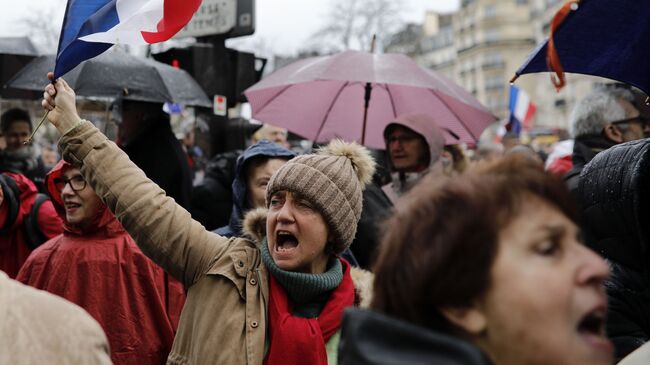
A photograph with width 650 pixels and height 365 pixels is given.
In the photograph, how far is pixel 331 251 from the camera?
11.5 ft

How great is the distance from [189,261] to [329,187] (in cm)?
69

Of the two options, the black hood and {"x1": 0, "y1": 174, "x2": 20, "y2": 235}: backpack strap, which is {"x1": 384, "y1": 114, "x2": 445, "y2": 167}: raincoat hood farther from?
the black hood

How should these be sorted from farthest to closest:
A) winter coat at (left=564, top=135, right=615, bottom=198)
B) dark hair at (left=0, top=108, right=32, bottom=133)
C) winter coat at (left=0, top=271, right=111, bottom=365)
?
1. dark hair at (left=0, top=108, right=32, bottom=133)
2. winter coat at (left=564, top=135, right=615, bottom=198)
3. winter coat at (left=0, top=271, right=111, bottom=365)

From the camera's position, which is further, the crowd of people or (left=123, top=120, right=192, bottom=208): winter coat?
(left=123, top=120, right=192, bottom=208): winter coat

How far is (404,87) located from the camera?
718 cm

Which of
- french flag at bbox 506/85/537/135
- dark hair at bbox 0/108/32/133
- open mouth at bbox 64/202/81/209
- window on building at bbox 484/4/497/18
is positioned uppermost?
open mouth at bbox 64/202/81/209

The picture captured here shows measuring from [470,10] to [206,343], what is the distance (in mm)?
97656

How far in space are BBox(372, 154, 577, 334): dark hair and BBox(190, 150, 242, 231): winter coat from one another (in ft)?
13.8

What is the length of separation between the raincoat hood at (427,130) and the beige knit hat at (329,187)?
7.66ft

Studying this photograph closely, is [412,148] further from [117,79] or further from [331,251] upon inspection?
[331,251]

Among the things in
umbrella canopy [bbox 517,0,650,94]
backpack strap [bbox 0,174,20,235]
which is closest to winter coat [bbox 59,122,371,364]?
umbrella canopy [bbox 517,0,650,94]

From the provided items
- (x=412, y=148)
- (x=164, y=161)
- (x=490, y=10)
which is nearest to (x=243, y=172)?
(x=164, y=161)

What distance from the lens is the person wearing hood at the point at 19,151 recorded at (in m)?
6.82

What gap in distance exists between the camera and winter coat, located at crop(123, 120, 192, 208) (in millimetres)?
5625
